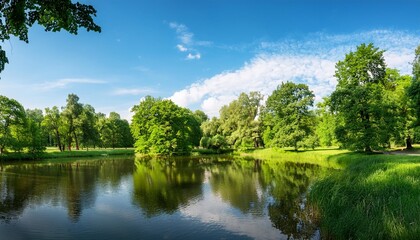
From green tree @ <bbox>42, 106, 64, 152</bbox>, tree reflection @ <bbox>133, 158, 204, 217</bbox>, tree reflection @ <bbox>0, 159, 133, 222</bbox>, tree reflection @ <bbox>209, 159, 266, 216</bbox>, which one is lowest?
tree reflection @ <bbox>209, 159, 266, 216</bbox>

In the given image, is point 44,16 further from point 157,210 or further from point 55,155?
point 55,155

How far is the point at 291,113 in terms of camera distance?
158 feet

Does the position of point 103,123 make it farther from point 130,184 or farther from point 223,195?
point 223,195

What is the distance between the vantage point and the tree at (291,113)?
4638 cm

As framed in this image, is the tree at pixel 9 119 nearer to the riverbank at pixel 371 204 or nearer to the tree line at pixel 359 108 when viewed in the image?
the tree line at pixel 359 108

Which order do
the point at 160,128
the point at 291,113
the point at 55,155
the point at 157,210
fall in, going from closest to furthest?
the point at 157,210, the point at 291,113, the point at 55,155, the point at 160,128

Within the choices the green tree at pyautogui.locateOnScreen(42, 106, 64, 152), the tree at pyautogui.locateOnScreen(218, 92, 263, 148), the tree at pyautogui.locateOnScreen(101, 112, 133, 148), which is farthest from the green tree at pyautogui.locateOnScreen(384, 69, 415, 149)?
the tree at pyautogui.locateOnScreen(101, 112, 133, 148)

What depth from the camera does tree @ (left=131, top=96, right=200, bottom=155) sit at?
56938 mm

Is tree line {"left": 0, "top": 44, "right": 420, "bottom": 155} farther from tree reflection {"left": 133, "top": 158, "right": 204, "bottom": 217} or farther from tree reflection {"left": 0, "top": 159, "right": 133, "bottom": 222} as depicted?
tree reflection {"left": 0, "top": 159, "right": 133, "bottom": 222}

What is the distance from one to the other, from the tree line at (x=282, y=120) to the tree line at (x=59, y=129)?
0.15 m

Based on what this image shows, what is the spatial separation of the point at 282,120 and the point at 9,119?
49.0 m

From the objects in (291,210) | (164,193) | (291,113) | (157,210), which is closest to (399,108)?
(291,113)

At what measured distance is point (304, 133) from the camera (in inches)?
1791

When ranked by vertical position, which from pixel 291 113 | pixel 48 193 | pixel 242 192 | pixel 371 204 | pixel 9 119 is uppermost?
pixel 9 119
